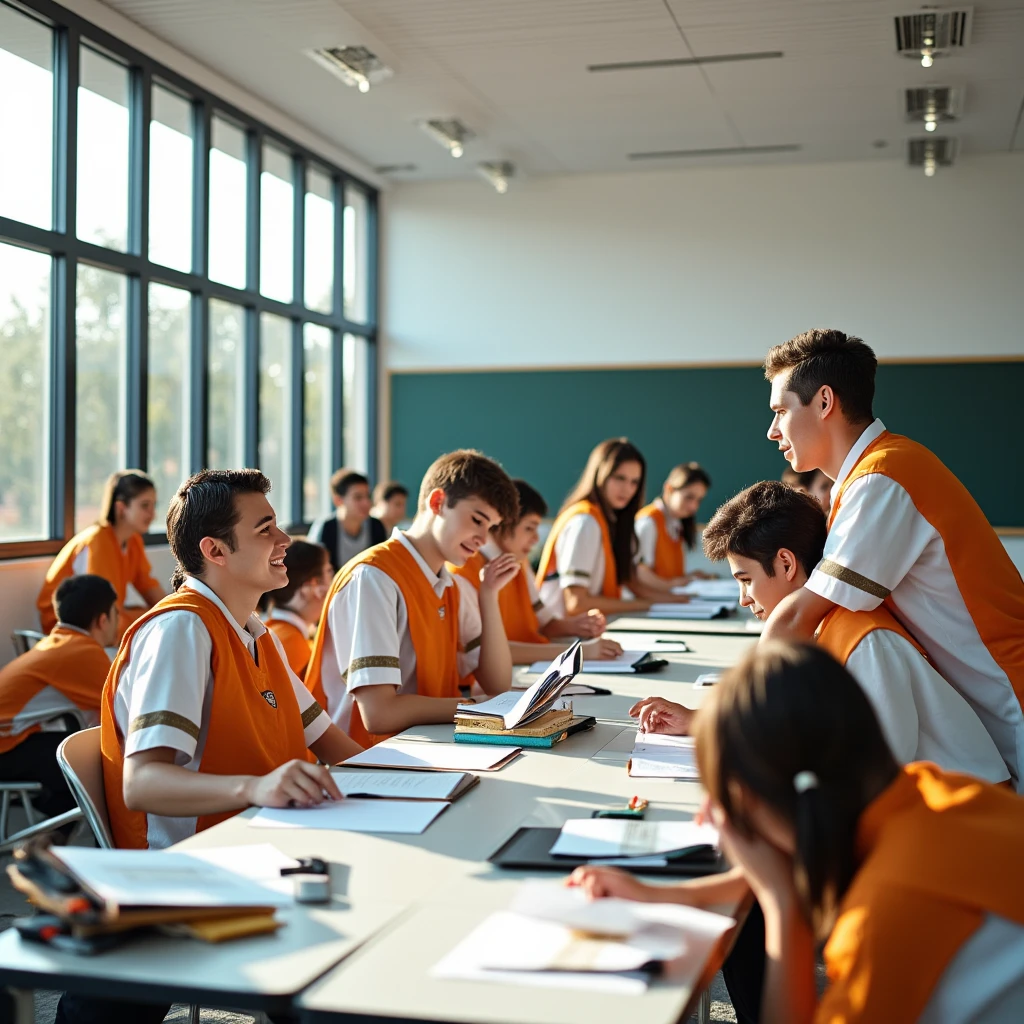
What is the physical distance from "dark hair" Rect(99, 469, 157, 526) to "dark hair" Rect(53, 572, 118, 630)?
5.53 ft

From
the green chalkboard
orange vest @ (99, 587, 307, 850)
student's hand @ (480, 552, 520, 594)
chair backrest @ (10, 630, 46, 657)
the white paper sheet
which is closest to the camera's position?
the white paper sheet

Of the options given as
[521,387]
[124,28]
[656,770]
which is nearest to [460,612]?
[656,770]

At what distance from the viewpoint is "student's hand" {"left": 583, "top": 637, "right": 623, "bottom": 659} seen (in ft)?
11.8

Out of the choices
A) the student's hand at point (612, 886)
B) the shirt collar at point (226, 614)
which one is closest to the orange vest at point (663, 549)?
the shirt collar at point (226, 614)

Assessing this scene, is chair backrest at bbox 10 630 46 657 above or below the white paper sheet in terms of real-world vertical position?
below

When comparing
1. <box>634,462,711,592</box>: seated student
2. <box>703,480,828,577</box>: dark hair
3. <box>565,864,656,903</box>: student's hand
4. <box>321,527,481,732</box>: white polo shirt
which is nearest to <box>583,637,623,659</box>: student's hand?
<box>321,527,481,732</box>: white polo shirt

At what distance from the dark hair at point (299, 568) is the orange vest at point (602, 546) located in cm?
133

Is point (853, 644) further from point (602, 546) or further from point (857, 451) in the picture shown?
point (602, 546)

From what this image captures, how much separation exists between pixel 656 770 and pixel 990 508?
22.6 ft

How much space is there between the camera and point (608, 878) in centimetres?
143

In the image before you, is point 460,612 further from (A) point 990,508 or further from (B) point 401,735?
(A) point 990,508

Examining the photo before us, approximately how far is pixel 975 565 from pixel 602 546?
9.65 feet

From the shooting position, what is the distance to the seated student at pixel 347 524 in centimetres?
729

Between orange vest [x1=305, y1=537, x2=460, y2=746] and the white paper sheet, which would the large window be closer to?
orange vest [x1=305, y1=537, x2=460, y2=746]
